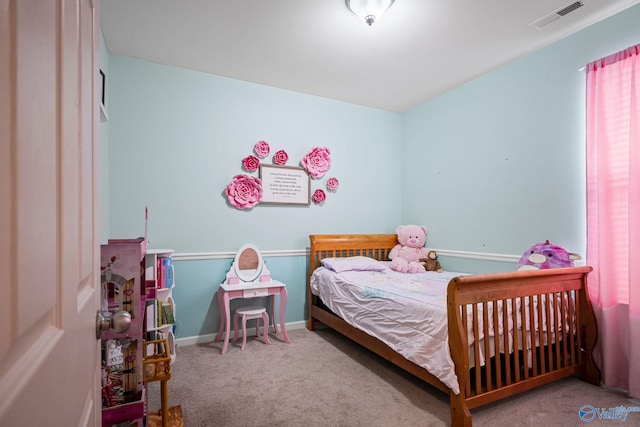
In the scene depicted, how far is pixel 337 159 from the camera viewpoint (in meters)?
3.94

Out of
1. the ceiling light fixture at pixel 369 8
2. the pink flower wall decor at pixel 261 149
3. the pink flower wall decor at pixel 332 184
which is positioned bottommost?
the pink flower wall decor at pixel 332 184

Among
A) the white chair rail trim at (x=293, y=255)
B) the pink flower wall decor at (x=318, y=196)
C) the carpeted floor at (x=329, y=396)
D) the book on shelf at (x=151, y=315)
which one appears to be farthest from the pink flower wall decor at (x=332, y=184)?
the book on shelf at (x=151, y=315)

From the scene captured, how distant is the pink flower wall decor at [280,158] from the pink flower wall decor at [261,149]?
0.11 m

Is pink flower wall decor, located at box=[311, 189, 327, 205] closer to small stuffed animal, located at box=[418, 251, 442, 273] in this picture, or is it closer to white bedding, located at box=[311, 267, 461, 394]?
white bedding, located at box=[311, 267, 461, 394]

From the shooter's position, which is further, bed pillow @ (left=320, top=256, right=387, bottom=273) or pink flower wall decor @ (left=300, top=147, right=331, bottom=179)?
pink flower wall decor @ (left=300, top=147, right=331, bottom=179)

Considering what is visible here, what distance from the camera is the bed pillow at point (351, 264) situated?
10.9 feet

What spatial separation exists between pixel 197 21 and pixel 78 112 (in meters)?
2.23

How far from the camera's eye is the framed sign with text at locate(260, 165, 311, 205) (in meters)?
3.50

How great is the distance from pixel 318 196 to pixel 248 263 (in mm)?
1076

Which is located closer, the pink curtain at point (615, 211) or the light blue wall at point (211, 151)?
the pink curtain at point (615, 211)

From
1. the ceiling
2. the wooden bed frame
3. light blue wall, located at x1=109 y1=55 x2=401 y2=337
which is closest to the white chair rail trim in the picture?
light blue wall, located at x1=109 y1=55 x2=401 y2=337

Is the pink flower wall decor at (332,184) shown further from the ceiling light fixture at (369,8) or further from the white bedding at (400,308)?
the ceiling light fixture at (369,8)

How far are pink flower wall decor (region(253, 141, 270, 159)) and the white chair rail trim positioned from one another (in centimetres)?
101

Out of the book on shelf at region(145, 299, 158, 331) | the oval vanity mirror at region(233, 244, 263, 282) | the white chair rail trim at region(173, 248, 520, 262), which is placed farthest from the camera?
the oval vanity mirror at region(233, 244, 263, 282)
